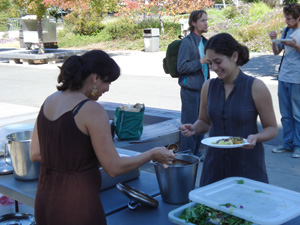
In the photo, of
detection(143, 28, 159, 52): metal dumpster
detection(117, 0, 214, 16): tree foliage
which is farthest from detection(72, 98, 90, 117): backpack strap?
detection(117, 0, 214, 16): tree foliage

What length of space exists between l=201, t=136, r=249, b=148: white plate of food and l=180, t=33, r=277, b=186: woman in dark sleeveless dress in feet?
0.28

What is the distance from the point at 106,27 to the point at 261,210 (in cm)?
2793

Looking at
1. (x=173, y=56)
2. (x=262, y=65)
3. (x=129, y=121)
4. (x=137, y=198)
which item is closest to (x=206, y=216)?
(x=137, y=198)

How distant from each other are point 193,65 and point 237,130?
8.27ft

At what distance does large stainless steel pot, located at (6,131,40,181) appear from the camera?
116 inches

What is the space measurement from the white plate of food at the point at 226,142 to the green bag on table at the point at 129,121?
2174 millimetres

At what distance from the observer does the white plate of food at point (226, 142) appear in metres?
2.35

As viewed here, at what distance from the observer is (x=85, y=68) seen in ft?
6.68

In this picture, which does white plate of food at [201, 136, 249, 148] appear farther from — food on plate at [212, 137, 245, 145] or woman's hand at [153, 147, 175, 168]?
woman's hand at [153, 147, 175, 168]

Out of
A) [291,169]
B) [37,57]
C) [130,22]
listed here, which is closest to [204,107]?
[291,169]

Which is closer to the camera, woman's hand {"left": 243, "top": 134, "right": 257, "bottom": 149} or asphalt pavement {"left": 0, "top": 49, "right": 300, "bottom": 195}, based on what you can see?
woman's hand {"left": 243, "top": 134, "right": 257, "bottom": 149}

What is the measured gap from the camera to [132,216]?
2428 mm

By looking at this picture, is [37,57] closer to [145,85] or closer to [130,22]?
[145,85]

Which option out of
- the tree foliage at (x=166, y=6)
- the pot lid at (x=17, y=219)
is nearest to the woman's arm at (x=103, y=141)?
the pot lid at (x=17, y=219)
